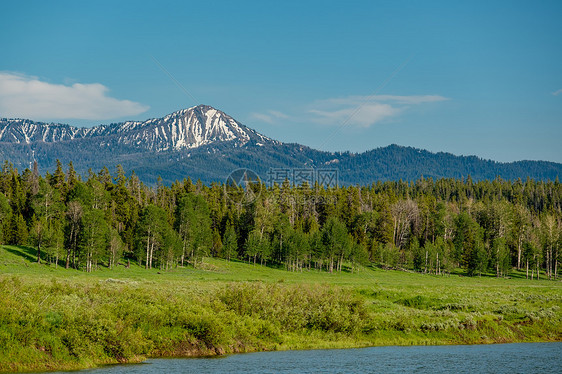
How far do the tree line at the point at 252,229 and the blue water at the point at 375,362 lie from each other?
59.2m

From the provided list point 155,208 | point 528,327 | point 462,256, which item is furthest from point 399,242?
point 528,327

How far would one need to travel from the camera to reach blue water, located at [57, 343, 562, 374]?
3803 cm

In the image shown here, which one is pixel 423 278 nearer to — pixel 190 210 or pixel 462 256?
pixel 462 256

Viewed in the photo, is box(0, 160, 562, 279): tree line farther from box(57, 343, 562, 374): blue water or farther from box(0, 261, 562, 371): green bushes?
box(57, 343, 562, 374): blue water

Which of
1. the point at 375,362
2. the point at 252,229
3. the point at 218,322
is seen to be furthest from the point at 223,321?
the point at 252,229

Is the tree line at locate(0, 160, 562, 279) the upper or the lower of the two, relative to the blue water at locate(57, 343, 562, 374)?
upper

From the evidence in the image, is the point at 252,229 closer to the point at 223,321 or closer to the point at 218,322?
the point at 223,321

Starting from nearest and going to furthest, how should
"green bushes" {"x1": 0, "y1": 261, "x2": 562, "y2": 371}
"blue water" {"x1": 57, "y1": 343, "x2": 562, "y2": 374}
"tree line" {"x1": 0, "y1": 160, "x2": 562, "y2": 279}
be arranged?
1. "blue water" {"x1": 57, "y1": 343, "x2": 562, "y2": 374}
2. "green bushes" {"x1": 0, "y1": 261, "x2": 562, "y2": 371}
3. "tree line" {"x1": 0, "y1": 160, "x2": 562, "y2": 279}

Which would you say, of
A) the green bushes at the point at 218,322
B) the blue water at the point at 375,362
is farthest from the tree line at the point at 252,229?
the blue water at the point at 375,362

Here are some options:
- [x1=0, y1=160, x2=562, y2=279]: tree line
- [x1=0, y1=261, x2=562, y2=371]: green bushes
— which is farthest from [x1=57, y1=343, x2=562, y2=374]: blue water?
[x1=0, y1=160, x2=562, y2=279]: tree line

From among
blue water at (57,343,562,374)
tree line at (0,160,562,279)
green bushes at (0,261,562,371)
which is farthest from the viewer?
tree line at (0,160,562,279)

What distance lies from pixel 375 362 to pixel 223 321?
13.5 m

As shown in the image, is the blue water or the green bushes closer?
the blue water

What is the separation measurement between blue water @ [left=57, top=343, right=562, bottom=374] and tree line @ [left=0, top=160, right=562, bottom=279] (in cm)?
5919
